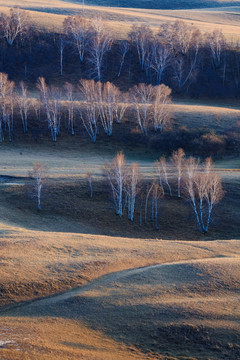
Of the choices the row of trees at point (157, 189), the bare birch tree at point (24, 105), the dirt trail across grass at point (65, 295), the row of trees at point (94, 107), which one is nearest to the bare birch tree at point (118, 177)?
the row of trees at point (157, 189)

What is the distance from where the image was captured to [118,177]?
46.3m

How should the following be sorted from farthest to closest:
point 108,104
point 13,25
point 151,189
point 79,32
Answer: point 13,25 < point 79,32 < point 108,104 < point 151,189

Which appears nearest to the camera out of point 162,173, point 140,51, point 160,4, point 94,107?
point 162,173

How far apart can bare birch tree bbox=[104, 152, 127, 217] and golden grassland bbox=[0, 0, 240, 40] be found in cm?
7409

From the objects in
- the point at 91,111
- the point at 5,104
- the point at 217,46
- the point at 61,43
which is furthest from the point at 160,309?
the point at 217,46

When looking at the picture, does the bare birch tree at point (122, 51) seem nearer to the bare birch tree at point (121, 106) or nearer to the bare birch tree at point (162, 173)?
the bare birch tree at point (121, 106)

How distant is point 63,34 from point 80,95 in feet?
92.4

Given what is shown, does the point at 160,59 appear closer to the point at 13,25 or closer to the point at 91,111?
the point at 91,111

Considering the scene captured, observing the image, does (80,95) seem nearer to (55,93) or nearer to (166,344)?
(55,93)

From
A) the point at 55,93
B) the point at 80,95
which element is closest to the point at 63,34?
the point at 80,95

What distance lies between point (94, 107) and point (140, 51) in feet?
121

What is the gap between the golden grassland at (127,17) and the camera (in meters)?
116

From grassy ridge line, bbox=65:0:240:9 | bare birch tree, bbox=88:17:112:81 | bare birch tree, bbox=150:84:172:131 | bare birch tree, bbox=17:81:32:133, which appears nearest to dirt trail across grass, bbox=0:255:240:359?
bare birch tree, bbox=150:84:172:131

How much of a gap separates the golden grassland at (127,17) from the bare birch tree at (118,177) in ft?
243
